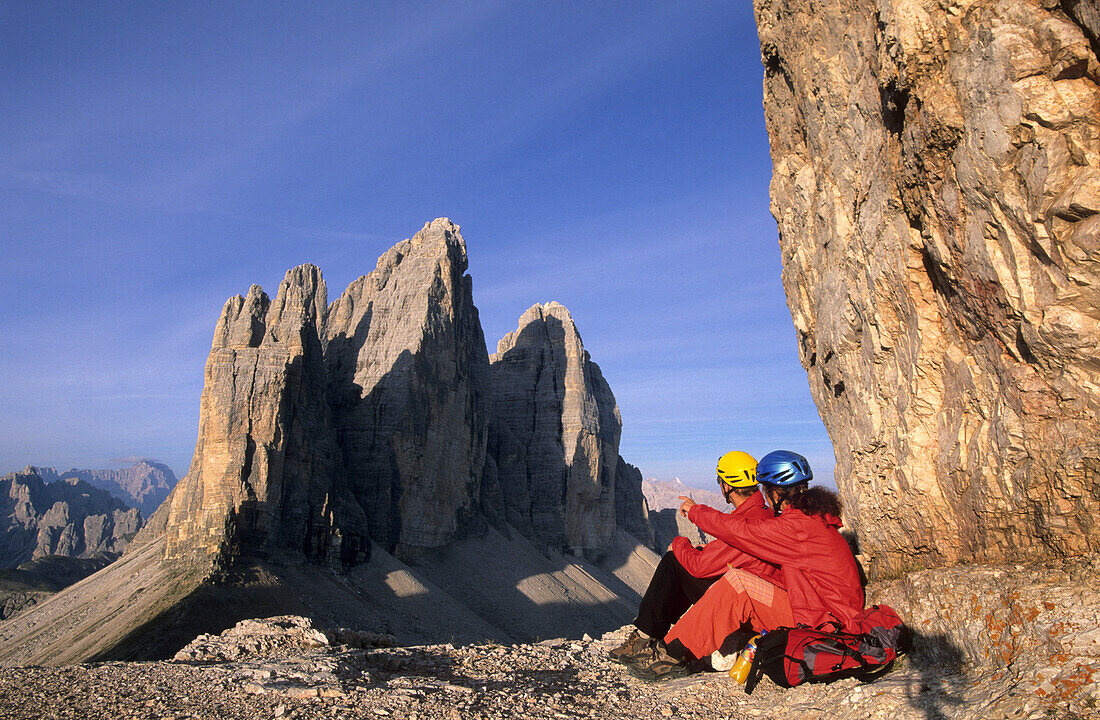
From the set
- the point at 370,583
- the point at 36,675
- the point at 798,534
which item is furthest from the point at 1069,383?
the point at 370,583

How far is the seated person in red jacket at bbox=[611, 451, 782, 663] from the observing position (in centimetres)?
558

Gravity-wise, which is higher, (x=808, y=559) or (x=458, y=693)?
(x=808, y=559)

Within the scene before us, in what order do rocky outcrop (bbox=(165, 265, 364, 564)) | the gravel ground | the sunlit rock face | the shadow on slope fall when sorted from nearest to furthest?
the sunlit rock face → the gravel ground → the shadow on slope → rocky outcrop (bbox=(165, 265, 364, 564))

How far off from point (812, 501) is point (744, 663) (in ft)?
4.75

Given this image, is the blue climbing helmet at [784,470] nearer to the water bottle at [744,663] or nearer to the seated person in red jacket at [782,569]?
the seated person in red jacket at [782,569]

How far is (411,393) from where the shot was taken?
47031mm

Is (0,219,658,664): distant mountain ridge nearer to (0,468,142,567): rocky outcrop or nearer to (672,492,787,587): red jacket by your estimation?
(672,492,787,587): red jacket

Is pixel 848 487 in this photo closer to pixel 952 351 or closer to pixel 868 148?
pixel 952 351

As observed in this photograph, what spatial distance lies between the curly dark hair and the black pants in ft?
3.89

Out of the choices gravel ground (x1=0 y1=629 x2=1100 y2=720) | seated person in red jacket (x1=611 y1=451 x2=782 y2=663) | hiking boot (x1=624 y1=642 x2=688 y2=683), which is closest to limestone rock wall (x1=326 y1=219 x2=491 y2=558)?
gravel ground (x1=0 y1=629 x2=1100 y2=720)

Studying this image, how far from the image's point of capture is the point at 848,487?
251 inches

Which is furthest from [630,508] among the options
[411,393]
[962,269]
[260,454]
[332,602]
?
[962,269]

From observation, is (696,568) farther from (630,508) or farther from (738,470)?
(630,508)

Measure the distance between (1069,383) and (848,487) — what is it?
2.97m
